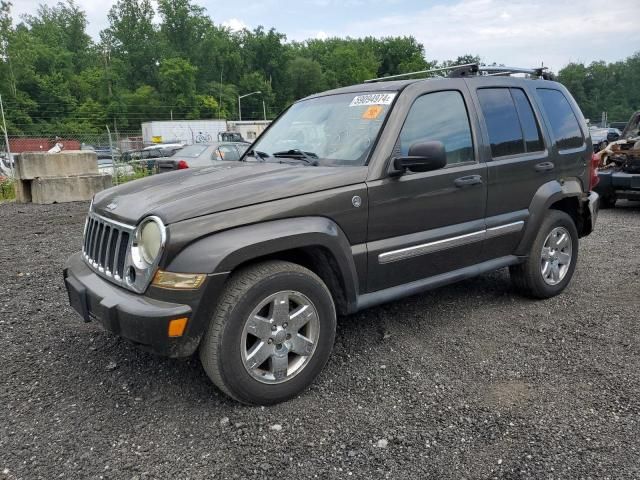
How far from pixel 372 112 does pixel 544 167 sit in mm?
1745

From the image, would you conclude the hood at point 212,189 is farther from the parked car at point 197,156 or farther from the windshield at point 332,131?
the parked car at point 197,156

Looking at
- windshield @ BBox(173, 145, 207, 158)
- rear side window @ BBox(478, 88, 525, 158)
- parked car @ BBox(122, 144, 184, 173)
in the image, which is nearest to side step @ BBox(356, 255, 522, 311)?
rear side window @ BBox(478, 88, 525, 158)

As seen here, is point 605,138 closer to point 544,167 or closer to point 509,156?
point 544,167

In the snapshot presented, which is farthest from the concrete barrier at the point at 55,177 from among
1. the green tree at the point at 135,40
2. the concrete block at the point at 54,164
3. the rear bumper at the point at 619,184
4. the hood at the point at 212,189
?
the green tree at the point at 135,40

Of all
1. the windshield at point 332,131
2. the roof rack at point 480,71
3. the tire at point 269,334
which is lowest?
the tire at point 269,334

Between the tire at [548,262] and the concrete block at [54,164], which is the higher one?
the concrete block at [54,164]

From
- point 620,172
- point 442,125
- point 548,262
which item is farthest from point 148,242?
point 620,172

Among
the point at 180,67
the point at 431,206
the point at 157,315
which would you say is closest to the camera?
the point at 157,315

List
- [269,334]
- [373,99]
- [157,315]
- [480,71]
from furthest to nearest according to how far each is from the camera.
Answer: [480,71] < [373,99] < [269,334] < [157,315]

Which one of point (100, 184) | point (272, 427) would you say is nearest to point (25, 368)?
point (272, 427)

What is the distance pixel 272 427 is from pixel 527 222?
2.76 metres

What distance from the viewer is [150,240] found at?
9.13 ft

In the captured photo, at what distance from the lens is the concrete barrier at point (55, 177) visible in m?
11.4

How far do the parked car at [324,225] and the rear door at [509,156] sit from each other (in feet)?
0.04
